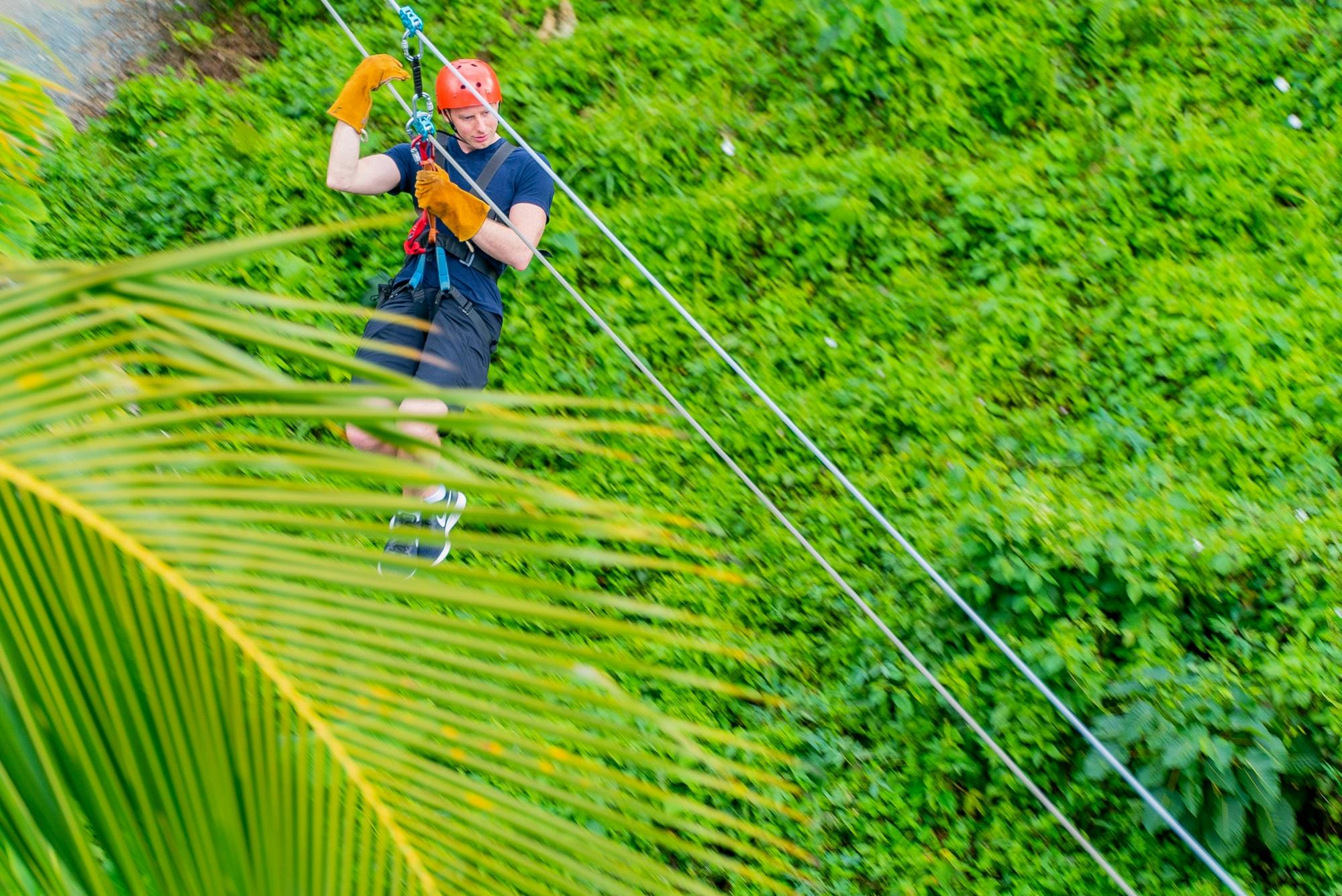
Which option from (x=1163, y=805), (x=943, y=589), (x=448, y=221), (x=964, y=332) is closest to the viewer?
(x=1163, y=805)

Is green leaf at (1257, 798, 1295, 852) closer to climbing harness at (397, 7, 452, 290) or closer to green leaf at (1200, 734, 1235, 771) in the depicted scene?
green leaf at (1200, 734, 1235, 771)

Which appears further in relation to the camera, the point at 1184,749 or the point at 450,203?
the point at 450,203

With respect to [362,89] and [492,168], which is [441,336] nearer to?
[492,168]

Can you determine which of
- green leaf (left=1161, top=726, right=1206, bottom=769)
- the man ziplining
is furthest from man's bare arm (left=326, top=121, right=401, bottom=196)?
green leaf (left=1161, top=726, right=1206, bottom=769)

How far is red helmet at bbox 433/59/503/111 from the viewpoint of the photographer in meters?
4.16

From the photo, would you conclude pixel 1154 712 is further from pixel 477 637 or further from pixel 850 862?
pixel 477 637

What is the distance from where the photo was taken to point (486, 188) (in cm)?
418

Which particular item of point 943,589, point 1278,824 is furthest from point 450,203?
point 1278,824

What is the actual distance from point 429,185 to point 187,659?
10.0ft

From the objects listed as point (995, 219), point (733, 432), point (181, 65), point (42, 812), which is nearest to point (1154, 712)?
point (733, 432)

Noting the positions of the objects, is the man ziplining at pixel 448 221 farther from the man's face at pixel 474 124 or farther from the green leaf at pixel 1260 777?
the green leaf at pixel 1260 777

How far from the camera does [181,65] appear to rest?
619 centimetres

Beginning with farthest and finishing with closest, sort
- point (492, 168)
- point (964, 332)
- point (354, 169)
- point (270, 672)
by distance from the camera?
point (964, 332) → point (492, 168) → point (354, 169) → point (270, 672)

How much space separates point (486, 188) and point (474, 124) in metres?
0.25
